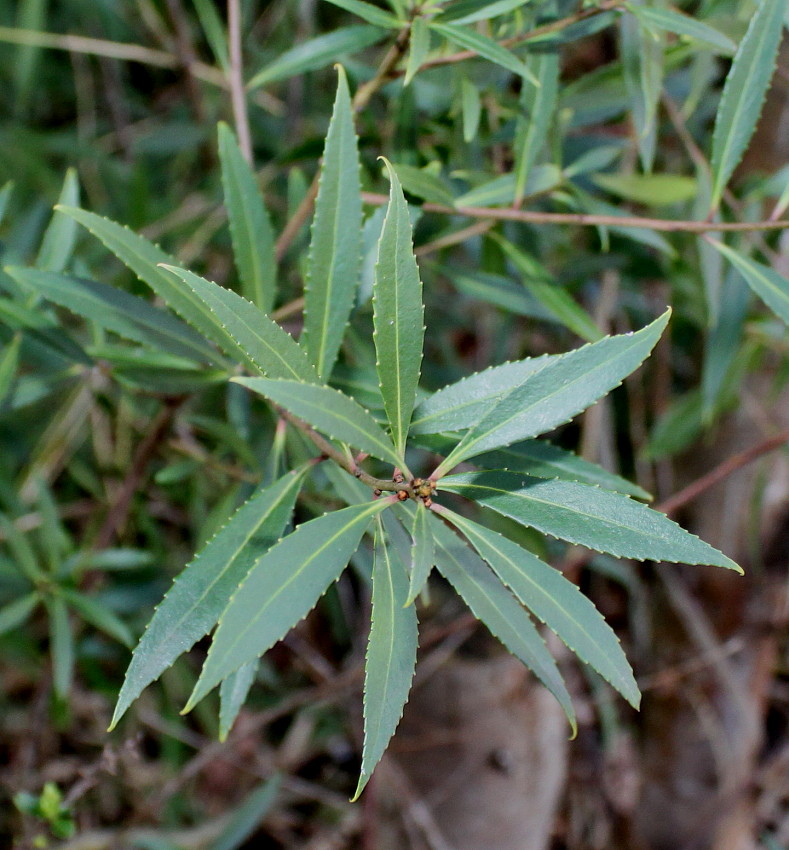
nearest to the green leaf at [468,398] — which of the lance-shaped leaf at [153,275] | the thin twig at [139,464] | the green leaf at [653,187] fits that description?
the lance-shaped leaf at [153,275]

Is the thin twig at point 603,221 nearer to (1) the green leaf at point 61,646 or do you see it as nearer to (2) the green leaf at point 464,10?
(2) the green leaf at point 464,10

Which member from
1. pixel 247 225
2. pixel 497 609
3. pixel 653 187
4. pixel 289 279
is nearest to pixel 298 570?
pixel 497 609

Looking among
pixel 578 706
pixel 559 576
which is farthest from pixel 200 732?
pixel 559 576

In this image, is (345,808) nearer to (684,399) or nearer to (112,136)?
(684,399)

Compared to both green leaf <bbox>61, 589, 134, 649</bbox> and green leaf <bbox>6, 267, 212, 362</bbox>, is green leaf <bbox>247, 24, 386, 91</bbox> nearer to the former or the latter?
green leaf <bbox>6, 267, 212, 362</bbox>

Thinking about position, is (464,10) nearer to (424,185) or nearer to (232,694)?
(424,185)

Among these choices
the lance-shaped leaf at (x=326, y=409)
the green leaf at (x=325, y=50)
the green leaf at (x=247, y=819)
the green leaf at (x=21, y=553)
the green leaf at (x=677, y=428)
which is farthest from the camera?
the green leaf at (x=677, y=428)

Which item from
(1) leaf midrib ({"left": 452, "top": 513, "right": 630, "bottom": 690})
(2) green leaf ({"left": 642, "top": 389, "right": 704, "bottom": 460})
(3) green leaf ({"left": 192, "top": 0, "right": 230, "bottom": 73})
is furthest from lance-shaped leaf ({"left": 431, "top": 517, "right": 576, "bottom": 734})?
(2) green leaf ({"left": 642, "top": 389, "right": 704, "bottom": 460})
